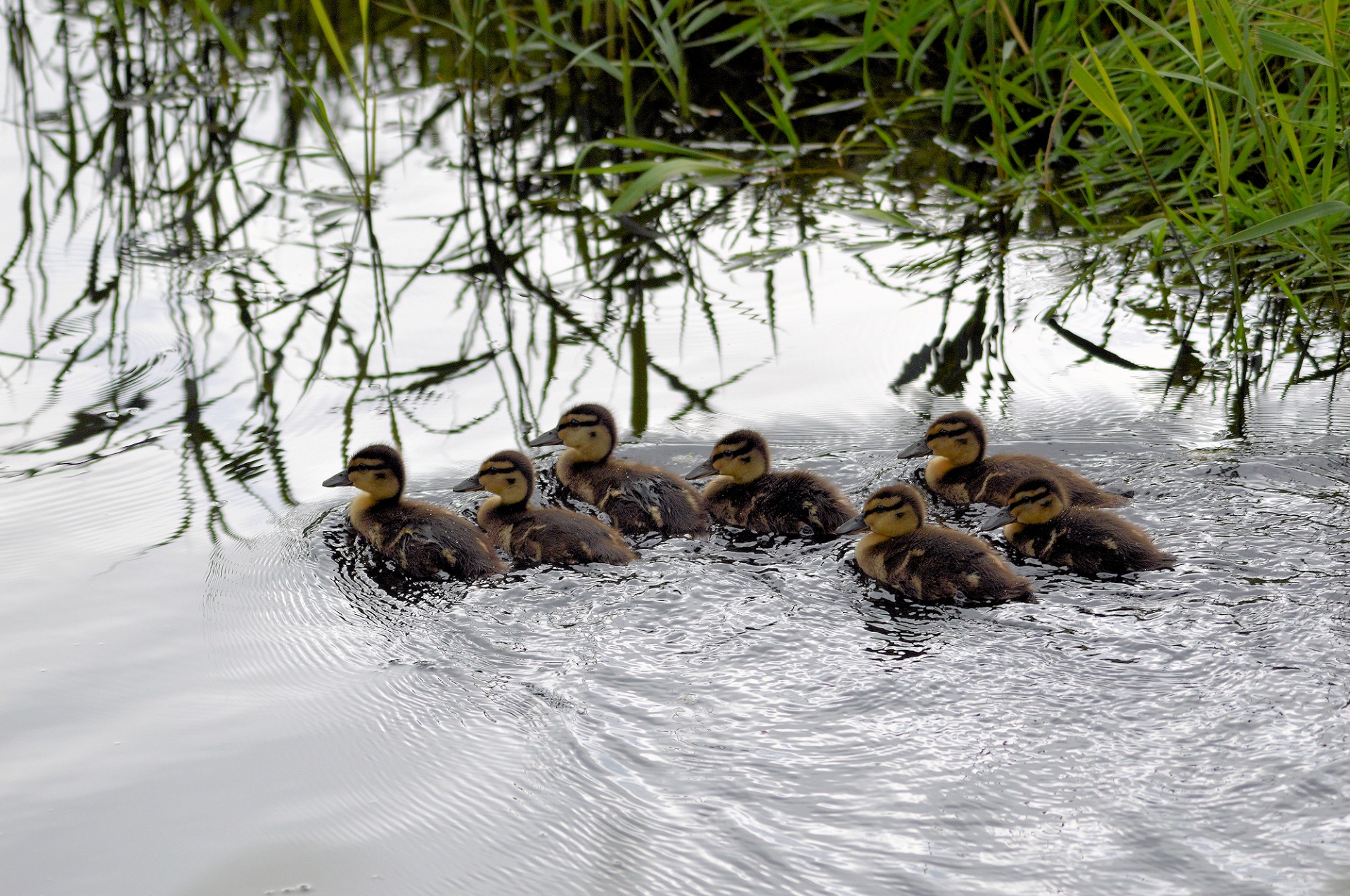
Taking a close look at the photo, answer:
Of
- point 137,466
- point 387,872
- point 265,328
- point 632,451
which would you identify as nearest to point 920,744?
point 387,872

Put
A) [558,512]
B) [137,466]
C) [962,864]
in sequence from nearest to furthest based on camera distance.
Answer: [962,864], [558,512], [137,466]

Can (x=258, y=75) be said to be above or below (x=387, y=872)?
above

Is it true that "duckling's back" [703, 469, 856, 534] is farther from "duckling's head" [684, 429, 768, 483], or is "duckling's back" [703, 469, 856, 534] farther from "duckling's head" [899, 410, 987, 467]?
"duckling's head" [899, 410, 987, 467]

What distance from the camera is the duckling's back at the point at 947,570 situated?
3.28 m

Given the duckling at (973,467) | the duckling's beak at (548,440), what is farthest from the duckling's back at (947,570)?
the duckling's beak at (548,440)

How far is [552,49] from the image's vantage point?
7.24 m

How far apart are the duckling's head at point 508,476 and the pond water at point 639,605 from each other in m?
0.22

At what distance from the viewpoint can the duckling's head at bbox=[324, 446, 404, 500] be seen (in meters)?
3.76

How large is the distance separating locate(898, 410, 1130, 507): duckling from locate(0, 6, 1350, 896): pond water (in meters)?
0.09

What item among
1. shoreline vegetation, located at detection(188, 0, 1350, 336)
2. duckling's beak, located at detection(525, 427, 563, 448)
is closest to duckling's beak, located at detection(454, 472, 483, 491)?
duckling's beak, located at detection(525, 427, 563, 448)

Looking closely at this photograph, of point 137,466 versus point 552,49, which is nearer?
point 137,466

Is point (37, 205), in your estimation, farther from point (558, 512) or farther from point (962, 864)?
point (962, 864)

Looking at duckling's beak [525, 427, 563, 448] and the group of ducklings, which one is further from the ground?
duckling's beak [525, 427, 563, 448]

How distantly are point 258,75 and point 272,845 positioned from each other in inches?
231
